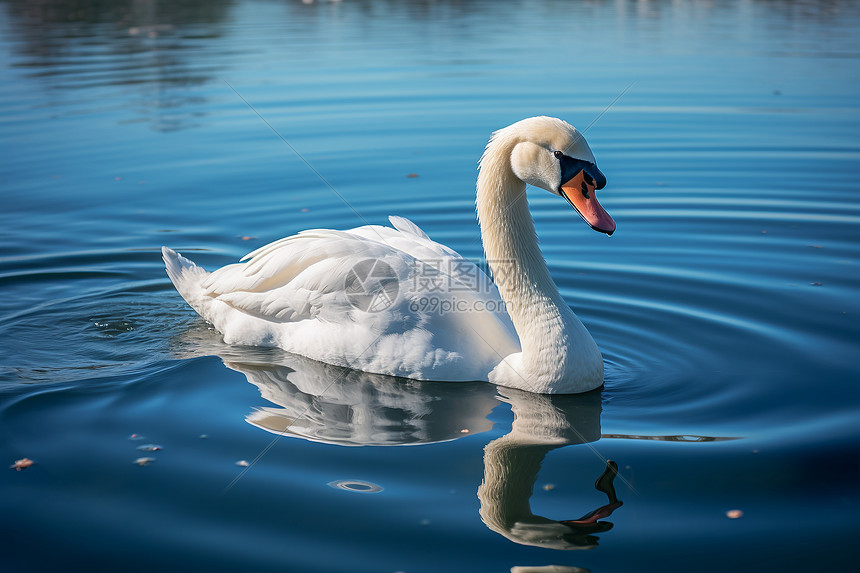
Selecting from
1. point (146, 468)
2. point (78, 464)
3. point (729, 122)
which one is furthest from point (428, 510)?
point (729, 122)

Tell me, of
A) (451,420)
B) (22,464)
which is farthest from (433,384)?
(22,464)

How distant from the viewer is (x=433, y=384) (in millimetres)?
6047

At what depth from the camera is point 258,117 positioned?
15477 millimetres

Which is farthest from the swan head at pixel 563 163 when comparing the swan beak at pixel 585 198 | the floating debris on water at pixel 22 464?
the floating debris on water at pixel 22 464

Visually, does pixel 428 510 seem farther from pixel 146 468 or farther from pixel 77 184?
pixel 77 184

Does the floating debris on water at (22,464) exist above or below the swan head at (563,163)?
below

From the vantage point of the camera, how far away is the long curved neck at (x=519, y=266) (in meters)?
5.75

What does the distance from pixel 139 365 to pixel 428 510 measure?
2872 millimetres

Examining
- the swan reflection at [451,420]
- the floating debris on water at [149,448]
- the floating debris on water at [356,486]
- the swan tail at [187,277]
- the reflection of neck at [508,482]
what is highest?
the swan tail at [187,277]

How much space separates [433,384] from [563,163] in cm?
175

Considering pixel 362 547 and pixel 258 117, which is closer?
pixel 362 547

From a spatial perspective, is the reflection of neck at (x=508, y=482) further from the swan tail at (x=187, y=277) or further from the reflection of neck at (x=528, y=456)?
the swan tail at (x=187, y=277)

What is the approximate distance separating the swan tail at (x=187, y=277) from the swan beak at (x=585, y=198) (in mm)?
3170

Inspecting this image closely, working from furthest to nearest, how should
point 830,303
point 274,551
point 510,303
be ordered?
1. point 830,303
2. point 510,303
3. point 274,551
